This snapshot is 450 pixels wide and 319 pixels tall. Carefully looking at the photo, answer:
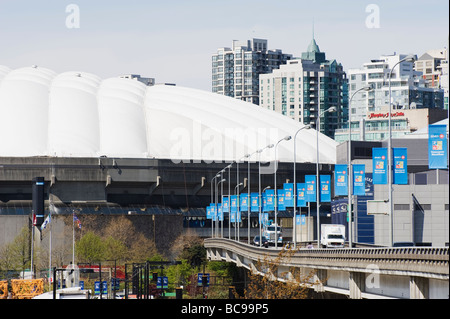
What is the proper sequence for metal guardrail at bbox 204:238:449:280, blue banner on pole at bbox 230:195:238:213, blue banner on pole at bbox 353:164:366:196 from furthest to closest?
blue banner on pole at bbox 230:195:238:213 < blue banner on pole at bbox 353:164:366:196 < metal guardrail at bbox 204:238:449:280

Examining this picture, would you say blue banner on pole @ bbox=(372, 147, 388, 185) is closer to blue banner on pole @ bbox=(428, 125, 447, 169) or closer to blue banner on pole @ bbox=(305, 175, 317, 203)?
blue banner on pole @ bbox=(428, 125, 447, 169)

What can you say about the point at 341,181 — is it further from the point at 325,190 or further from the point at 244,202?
the point at 244,202

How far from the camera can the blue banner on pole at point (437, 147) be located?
48.4 meters

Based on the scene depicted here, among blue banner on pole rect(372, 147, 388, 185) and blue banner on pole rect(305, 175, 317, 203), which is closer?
blue banner on pole rect(372, 147, 388, 185)

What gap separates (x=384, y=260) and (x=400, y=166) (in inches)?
684

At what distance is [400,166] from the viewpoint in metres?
59.4

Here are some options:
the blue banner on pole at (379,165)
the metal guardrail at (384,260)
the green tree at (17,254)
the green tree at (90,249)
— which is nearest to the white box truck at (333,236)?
the metal guardrail at (384,260)

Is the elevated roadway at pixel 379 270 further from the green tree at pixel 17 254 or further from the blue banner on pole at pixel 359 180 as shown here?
the green tree at pixel 17 254

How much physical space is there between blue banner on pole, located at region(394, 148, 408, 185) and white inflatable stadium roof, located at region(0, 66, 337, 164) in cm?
7803

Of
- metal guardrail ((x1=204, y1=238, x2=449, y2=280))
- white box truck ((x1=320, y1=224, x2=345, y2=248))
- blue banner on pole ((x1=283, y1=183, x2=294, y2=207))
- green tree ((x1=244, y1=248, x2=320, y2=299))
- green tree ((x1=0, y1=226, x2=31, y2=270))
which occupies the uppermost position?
blue banner on pole ((x1=283, y1=183, x2=294, y2=207))

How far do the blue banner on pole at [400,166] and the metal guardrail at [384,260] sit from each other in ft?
21.0

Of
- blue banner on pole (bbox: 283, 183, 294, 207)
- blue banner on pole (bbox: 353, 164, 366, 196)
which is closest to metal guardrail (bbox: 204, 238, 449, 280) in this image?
blue banner on pole (bbox: 353, 164, 366, 196)

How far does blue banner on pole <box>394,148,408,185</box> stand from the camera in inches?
2302

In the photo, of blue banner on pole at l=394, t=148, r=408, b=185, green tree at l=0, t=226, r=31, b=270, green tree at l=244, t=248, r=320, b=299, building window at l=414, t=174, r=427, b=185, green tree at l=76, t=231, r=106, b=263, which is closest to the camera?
green tree at l=244, t=248, r=320, b=299
